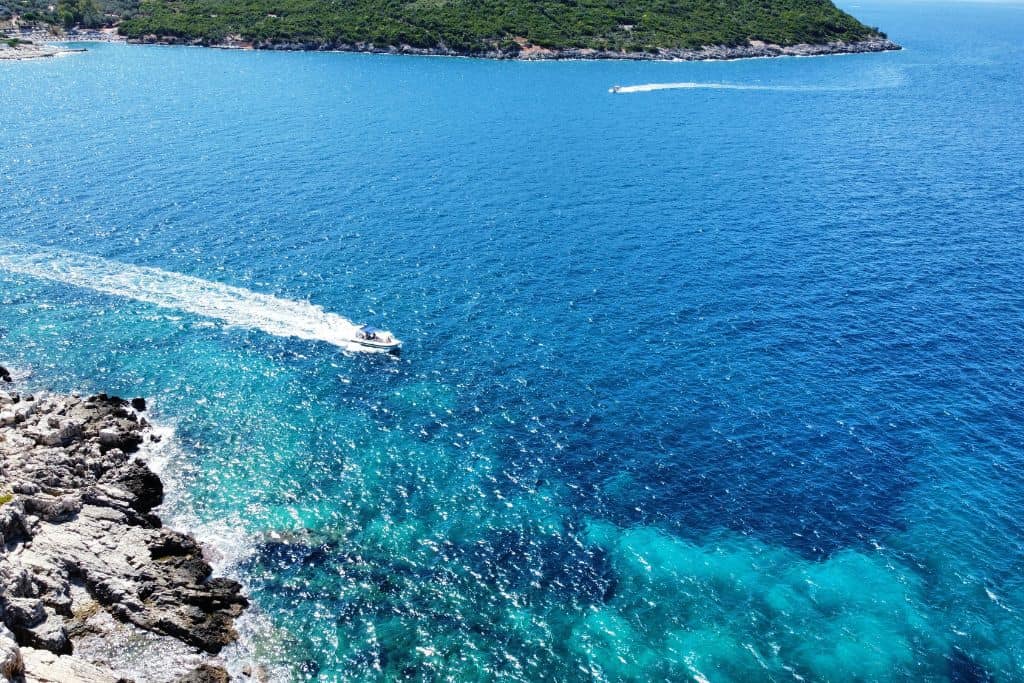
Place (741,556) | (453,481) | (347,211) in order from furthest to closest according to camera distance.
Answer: (347,211) → (453,481) → (741,556)

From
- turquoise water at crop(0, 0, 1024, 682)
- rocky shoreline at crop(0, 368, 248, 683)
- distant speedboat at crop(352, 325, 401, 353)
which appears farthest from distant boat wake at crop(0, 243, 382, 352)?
rocky shoreline at crop(0, 368, 248, 683)

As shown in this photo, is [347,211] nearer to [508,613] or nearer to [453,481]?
[453,481]

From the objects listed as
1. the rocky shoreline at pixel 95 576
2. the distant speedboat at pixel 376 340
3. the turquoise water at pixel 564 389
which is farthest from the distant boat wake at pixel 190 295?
the rocky shoreline at pixel 95 576

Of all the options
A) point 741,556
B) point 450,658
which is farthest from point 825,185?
point 450,658

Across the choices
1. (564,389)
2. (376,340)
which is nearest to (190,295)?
(376,340)

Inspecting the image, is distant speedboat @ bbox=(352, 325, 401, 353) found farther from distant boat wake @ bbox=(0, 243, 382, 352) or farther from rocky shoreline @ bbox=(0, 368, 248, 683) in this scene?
rocky shoreline @ bbox=(0, 368, 248, 683)

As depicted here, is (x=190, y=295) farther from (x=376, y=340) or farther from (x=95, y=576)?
(x=95, y=576)

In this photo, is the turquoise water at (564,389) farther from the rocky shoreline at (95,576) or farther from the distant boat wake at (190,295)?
the rocky shoreline at (95,576)
